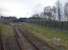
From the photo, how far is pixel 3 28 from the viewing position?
210 centimetres

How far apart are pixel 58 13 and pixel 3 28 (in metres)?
0.67

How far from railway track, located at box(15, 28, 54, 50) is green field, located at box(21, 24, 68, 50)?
58 mm

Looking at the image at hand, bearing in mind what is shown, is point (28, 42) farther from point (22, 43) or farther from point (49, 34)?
point (49, 34)

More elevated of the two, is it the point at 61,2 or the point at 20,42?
the point at 61,2

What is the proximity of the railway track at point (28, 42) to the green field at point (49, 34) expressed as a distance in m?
0.06

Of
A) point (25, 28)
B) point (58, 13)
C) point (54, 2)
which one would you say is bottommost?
point (25, 28)

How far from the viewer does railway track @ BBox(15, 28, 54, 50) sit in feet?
6.88

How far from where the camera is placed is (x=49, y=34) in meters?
2.16

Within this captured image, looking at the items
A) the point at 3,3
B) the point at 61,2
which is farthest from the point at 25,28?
the point at 61,2

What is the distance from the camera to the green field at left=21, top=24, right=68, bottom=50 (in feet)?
6.93

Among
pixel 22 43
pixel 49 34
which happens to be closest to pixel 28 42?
pixel 22 43

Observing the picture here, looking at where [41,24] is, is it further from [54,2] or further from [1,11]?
[1,11]

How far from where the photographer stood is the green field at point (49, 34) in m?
2.11

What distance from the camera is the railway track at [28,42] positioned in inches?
82.5
